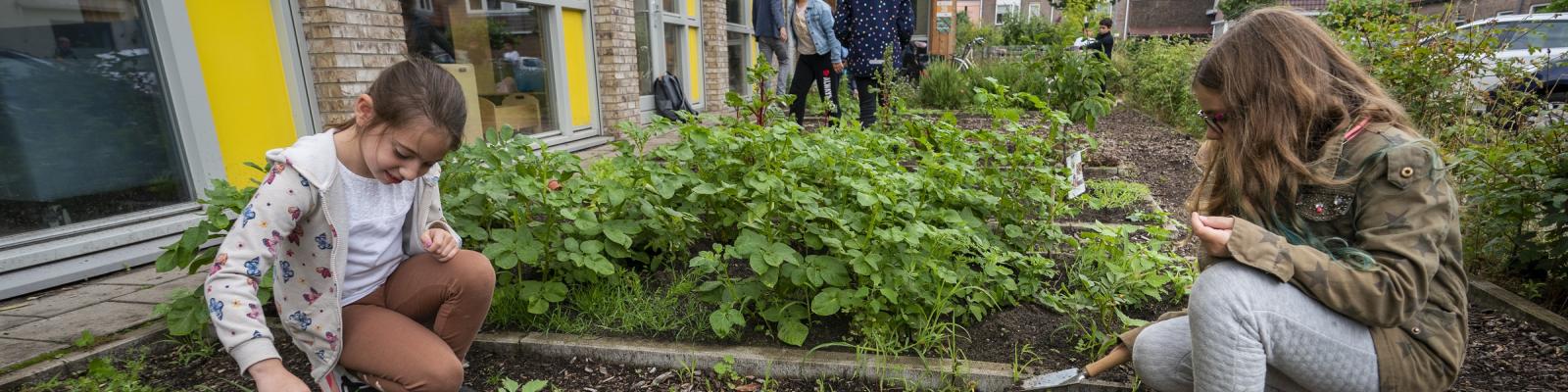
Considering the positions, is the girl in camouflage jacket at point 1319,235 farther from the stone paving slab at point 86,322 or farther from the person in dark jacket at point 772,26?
the person in dark jacket at point 772,26

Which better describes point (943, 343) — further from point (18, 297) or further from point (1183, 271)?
point (18, 297)

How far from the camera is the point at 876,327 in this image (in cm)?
204

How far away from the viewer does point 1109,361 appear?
74.8 inches

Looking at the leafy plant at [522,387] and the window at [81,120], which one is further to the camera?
the window at [81,120]

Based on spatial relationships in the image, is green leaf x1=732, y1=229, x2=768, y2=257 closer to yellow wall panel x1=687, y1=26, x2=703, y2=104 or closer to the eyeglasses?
the eyeglasses

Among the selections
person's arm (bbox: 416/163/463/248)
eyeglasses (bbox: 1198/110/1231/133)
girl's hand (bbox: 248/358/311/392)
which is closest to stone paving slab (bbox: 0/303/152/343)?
person's arm (bbox: 416/163/463/248)

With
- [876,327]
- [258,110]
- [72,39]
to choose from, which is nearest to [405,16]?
[258,110]

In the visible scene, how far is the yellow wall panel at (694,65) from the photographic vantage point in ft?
27.3

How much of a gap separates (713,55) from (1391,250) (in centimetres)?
802

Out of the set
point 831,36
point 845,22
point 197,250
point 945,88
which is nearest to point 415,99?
point 197,250

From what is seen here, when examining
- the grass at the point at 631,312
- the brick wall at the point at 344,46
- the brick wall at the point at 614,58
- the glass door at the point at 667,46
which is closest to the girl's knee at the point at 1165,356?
the grass at the point at 631,312

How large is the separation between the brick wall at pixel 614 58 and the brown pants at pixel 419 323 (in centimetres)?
439

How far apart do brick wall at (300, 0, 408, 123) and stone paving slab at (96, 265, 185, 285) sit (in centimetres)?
104

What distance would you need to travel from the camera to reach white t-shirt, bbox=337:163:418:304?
5.49ft
